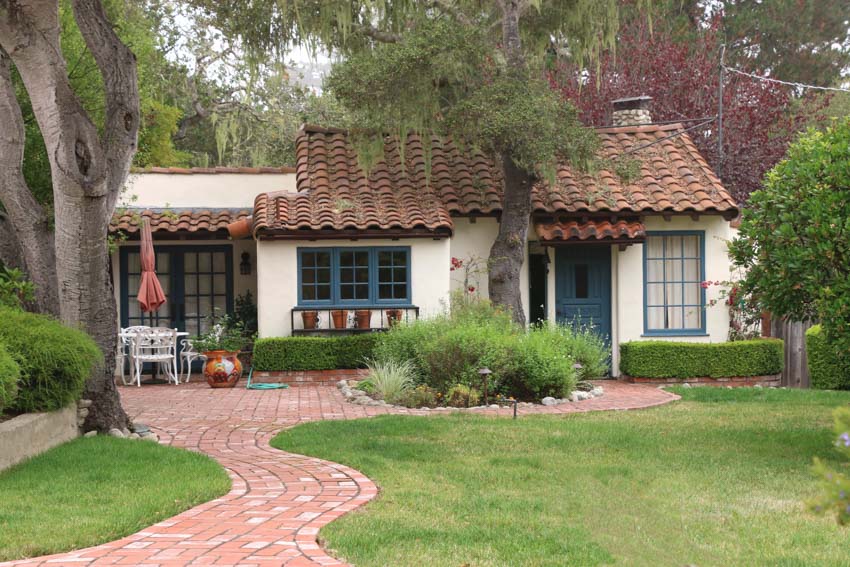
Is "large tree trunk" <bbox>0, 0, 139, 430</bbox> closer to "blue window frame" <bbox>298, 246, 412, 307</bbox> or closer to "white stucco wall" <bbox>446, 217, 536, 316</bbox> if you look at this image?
"blue window frame" <bbox>298, 246, 412, 307</bbox>

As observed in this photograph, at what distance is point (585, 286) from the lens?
17.1 m

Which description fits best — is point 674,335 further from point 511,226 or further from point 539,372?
point 539,372

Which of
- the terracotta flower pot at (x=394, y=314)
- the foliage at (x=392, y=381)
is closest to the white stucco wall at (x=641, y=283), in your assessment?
the terracotta flower pot at (x=394, y=314)

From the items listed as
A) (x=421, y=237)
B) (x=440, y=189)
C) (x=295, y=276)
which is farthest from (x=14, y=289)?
(x=440, y=189)

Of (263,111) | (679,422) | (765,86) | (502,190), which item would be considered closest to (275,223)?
(502,190)

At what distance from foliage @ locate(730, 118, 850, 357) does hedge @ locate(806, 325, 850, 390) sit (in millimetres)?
6054

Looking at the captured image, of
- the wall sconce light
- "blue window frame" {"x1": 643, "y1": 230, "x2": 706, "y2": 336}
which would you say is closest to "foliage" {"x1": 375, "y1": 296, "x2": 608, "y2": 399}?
"blue window frame" {"x1": 643, "y1": 230, "x2": 706, "y2": 336}

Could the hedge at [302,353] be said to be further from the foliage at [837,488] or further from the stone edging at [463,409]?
the foliage at [837,488]

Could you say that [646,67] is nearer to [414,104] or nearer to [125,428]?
[414,104]

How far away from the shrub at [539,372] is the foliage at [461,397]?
1.93ft

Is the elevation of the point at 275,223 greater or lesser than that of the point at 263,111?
lesser

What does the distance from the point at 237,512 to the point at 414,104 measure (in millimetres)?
9665

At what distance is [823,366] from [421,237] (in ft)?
21.6

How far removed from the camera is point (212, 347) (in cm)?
1577
